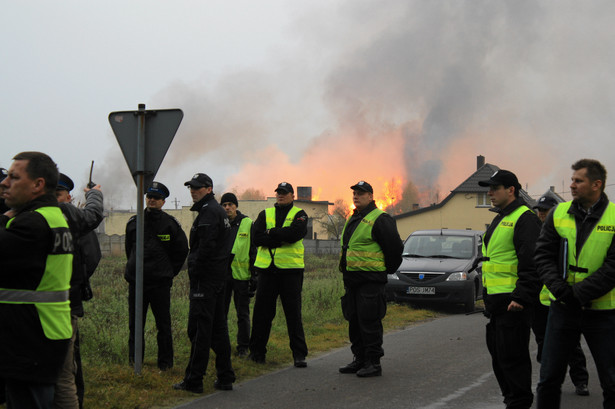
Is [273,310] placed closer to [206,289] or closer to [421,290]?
[206,289]

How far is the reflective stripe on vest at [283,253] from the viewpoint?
8.76m

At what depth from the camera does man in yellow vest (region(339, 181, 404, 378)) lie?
27.0 ft

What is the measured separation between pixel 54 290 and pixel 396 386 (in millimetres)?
4555

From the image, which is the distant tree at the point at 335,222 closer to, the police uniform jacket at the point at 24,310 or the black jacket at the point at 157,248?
the black jacket at the point at 157,248

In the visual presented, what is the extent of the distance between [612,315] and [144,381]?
177 inches

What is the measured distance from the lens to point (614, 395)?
485cm

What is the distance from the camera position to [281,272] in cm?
879

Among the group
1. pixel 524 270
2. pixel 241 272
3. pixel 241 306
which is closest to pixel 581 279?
pixel 524 270

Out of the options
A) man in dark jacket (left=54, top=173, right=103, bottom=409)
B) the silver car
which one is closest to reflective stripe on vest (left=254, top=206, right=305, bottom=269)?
man in dark jacket (left=54, top=173, right=103, bottom=409)

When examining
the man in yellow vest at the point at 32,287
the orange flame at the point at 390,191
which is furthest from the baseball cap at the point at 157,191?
the orange flame at the point at 390,191

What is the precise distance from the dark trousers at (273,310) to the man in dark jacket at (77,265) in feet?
8.72

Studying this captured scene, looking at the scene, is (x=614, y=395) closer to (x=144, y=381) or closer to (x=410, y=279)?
(x=144, y=381)

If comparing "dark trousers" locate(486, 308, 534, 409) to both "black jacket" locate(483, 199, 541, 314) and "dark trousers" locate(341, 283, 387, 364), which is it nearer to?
"black jacket" locate(483, 199, 541, 314)

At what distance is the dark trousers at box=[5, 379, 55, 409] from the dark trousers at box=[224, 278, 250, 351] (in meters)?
5.27
